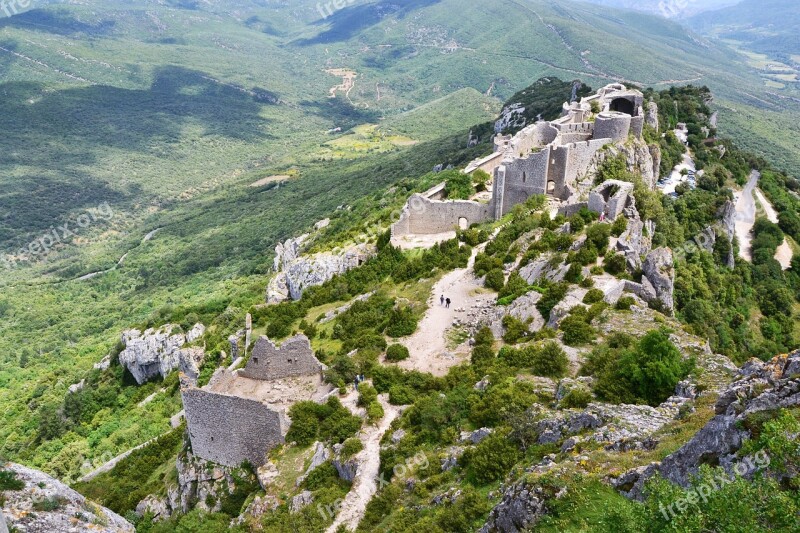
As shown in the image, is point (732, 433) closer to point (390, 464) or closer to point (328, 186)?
point (390, 464)

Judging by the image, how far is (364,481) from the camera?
18.0 meters

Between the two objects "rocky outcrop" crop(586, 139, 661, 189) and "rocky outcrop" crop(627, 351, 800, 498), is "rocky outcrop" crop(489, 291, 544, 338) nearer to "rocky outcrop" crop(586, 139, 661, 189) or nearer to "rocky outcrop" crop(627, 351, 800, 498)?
"rocky outcrop" crop(627, 351, 800, 498)

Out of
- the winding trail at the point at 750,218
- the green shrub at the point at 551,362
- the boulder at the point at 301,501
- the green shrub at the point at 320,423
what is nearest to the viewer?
the boulder at the point at 301,501

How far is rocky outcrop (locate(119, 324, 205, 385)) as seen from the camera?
44.3 meters

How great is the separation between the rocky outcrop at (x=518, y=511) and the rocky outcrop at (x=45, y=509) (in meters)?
10.4

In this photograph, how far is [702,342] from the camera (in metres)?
17.5

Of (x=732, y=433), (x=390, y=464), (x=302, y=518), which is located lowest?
(x=302, y=518)

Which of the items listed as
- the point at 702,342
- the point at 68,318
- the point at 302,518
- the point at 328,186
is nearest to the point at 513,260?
the point at 702,342

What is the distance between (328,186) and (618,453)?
107199 millimetres

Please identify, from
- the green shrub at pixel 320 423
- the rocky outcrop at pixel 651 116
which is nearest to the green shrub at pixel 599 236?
the green shrub at pixel 320 423

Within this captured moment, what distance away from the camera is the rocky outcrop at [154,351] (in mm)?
44281

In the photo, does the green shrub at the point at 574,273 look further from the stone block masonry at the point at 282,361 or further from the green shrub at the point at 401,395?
the stone block masonry at the point at 282,361
